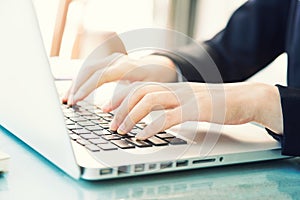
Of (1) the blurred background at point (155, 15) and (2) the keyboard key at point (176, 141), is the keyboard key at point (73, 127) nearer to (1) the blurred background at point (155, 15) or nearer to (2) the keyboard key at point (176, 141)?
(2) the keyboard key at point (176, 141)

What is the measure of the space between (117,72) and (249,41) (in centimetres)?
59

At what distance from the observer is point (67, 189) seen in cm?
58

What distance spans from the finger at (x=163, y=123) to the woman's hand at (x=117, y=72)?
0.74ft

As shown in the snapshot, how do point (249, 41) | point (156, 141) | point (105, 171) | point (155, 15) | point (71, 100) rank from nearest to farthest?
point (105, 171) < point (156, 141) < point (71, 100) < point (249, 41) < point (155, 15)

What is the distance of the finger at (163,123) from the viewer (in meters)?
0.71

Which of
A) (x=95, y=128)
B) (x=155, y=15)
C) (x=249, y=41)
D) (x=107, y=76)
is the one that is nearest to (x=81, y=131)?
(x=95, y=128)

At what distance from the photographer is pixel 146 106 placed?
2.43ft

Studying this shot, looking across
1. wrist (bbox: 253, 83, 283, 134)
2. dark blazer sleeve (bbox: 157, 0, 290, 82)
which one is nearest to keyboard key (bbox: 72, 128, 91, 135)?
wrist (bbox: 253, 83, 283, 134)

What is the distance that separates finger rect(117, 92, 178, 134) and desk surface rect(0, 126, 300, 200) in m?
0.11

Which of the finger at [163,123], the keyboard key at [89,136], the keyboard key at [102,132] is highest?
the finger at [163,123]

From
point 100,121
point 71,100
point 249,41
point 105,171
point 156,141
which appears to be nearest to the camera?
point 105,171

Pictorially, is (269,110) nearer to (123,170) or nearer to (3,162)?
(123,170)

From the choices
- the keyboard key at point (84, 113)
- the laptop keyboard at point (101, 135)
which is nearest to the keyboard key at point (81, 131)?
the laptop keyboard at point (101, 135)

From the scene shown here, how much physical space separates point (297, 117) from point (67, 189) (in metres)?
0.37
